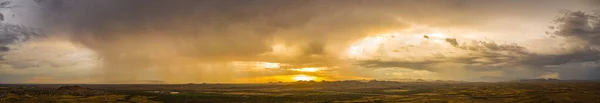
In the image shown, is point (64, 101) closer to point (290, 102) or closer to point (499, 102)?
point (290, 102)

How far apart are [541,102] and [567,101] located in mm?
9503

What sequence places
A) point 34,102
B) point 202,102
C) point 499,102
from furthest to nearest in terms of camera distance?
1. point 202,102
2. point 499,102
3. point 34,102

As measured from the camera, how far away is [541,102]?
4395 inches

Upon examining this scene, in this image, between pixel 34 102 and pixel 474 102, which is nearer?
pixel 34 102

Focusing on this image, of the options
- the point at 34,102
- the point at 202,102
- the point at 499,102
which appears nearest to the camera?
the point at 34,102

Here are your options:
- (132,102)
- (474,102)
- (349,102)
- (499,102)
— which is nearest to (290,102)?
(349,102)

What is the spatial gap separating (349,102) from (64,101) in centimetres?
8027

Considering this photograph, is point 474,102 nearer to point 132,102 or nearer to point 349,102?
point 349,102

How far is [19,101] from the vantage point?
105m

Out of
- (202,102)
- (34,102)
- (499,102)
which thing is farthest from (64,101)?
(499,102)

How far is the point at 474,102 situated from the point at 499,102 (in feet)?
22.8

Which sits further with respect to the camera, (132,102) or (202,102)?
(202,102)

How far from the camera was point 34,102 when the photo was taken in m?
103

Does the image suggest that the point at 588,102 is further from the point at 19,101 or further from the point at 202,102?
the point at 19,101
